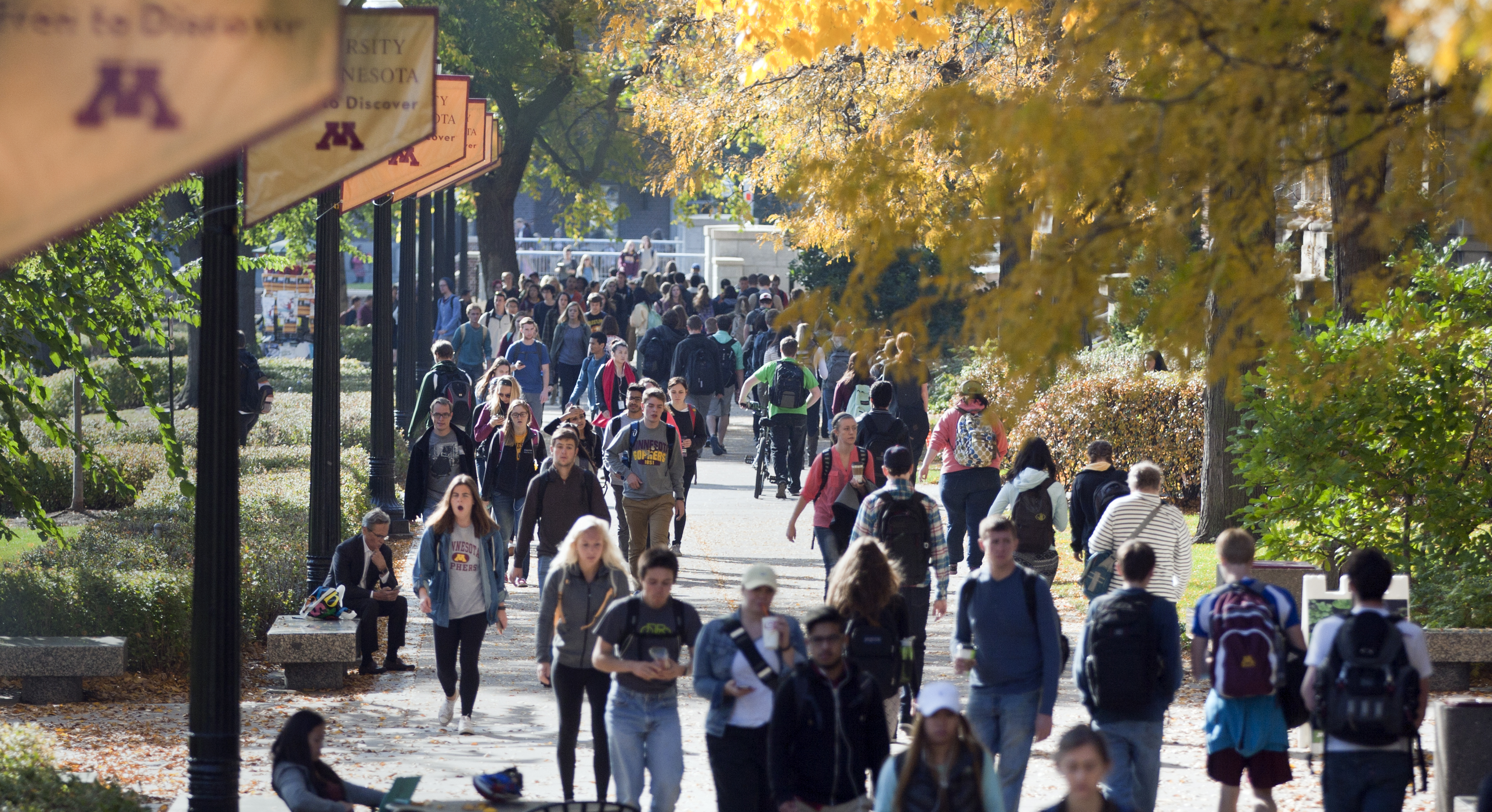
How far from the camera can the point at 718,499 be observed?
1945cm

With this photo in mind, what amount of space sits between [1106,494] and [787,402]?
25.1 feet

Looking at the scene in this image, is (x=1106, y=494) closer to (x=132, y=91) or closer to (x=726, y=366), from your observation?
(x=132, y=91)

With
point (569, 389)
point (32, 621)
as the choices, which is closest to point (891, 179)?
point (32, 621)

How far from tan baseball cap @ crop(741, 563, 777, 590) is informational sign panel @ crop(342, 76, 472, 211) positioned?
6.97 m

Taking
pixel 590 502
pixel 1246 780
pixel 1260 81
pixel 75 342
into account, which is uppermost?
pixel 1260 81

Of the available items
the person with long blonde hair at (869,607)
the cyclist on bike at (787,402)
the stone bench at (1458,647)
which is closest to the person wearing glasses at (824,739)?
the person with long blonde hair at (869,607)

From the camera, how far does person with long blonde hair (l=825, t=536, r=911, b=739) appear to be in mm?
7668

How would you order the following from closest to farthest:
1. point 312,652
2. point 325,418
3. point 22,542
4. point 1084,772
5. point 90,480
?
point 1084,772
point 312,652
point 325,418
point 22,542
point 90,480

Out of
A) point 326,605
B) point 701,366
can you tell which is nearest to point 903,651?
point 326,605

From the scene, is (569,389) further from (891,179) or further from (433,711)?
(891,179)

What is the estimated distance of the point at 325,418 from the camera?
466 inches

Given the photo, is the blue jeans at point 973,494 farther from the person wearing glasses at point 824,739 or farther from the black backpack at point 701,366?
the black backpack at point 701,366

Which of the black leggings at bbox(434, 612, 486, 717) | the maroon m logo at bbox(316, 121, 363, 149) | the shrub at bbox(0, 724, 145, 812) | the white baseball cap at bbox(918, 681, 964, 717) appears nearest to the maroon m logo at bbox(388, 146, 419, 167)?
the maroon m logo at bbox(316, 121, 363, 149)

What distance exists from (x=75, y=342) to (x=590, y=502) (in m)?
3.70
